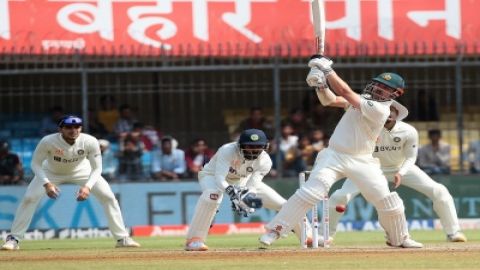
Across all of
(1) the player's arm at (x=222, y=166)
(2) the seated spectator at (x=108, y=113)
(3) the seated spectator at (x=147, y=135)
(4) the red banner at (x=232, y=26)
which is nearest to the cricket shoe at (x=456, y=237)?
(1) the player's arm at (x=222, y=166)

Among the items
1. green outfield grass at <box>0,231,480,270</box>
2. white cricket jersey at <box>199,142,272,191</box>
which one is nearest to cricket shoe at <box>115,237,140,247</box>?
green outfield grass at <box>0,231,480,270</box>

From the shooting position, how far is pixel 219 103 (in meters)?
24.0

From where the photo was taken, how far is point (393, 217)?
14492 mm

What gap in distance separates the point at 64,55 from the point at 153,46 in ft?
4.90

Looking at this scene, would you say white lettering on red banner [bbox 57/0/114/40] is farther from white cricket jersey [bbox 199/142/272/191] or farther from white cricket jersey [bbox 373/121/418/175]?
white cricket jersey [bbox 199/142/272/191]

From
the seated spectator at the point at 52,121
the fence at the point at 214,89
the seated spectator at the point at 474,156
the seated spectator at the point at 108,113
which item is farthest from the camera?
the seated spectator at the point at 108,113

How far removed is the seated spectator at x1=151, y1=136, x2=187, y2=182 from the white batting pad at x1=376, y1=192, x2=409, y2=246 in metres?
7.74

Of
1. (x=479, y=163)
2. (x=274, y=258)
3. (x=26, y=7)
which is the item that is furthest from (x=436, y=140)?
(x=274, y=258)

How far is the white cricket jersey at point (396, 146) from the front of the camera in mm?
16781

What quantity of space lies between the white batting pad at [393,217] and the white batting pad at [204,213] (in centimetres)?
182

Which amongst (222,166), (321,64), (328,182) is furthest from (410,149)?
(321,64)

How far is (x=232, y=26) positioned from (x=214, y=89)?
3.64 ft

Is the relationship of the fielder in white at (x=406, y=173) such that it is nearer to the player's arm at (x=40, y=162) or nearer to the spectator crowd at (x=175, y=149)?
the player's arm at (x=40, y=162)

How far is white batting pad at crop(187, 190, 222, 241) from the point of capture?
15023 mm
